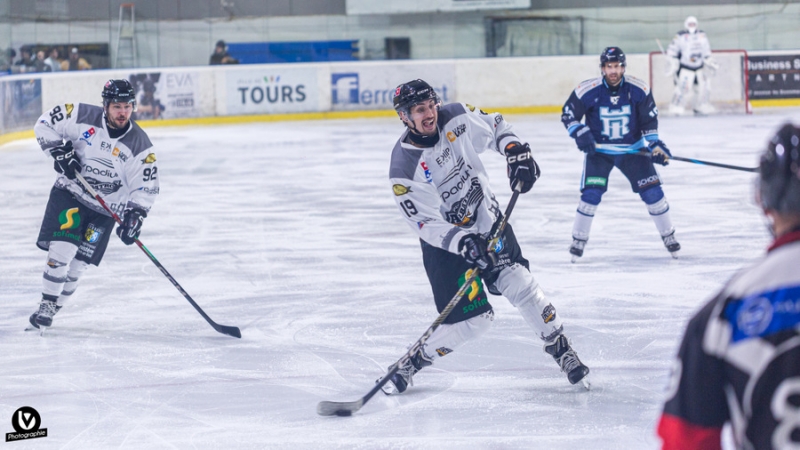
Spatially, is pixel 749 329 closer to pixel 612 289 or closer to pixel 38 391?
pixel 38 391

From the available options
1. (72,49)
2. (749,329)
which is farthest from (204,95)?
(749,329)

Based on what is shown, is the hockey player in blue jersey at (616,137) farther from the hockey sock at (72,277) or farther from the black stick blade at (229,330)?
the hockey sock at (72,277)

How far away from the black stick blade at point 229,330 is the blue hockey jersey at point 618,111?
7.41 ft

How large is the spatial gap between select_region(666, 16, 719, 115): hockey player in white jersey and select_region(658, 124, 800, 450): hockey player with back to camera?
1259cm

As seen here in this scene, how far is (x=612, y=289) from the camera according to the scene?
4.79 meters

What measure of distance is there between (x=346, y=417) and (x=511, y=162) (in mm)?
934

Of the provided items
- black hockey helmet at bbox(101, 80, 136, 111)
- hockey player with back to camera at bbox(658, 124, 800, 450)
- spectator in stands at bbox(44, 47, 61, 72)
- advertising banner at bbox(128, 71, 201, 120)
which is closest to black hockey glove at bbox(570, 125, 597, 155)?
black hockey helmet at bbox(101, 80, 136, 111)

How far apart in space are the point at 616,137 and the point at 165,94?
368 inches

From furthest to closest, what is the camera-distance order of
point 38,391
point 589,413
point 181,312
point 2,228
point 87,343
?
point 2,228
point 181,312
point 87,343
point 38,391
point 589,413

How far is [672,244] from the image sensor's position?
548 cm

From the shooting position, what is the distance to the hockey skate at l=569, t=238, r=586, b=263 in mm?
5500

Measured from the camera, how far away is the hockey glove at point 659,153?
5266 millimetres

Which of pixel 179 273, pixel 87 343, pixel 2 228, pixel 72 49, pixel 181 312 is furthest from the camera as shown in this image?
pixel 72 49

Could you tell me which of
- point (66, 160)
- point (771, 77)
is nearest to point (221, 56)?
point (771, 77)
